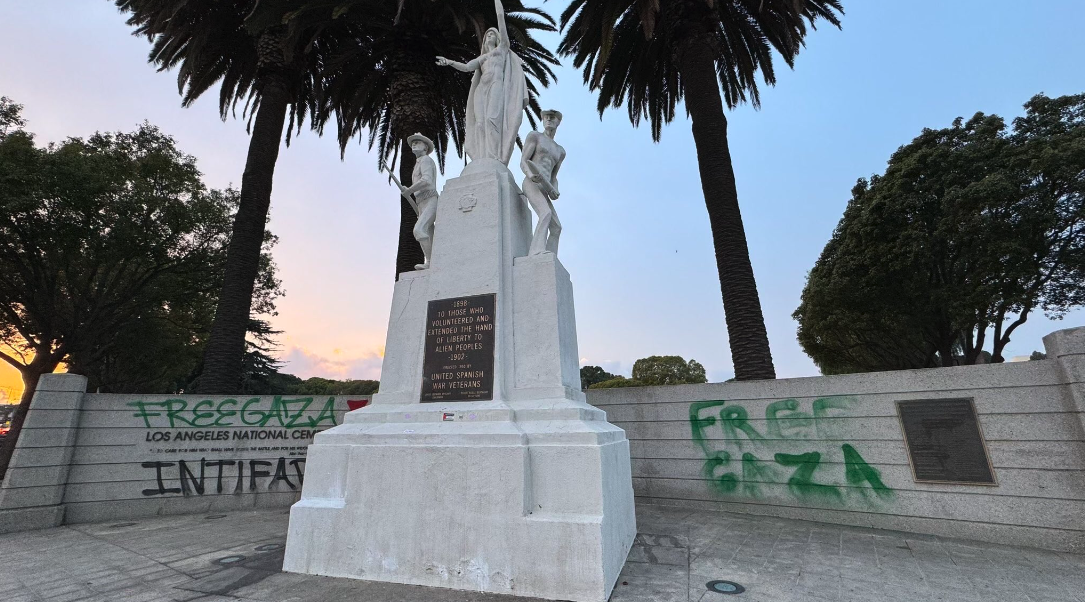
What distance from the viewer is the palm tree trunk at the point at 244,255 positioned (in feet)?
33.1

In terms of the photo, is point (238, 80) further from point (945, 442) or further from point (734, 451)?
point (945, 442)

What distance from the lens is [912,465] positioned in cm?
605

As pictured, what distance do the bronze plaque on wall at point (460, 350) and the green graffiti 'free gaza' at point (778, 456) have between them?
13.9ft

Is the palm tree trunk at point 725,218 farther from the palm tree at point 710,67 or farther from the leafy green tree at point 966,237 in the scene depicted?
the leafy green tree at point 966,237

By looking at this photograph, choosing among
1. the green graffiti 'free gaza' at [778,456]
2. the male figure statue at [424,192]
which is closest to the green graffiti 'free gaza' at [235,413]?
the male figure statue at [424,192]

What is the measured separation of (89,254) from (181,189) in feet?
10.7

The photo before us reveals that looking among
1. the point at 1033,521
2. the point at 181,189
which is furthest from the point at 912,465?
the point at 181,189

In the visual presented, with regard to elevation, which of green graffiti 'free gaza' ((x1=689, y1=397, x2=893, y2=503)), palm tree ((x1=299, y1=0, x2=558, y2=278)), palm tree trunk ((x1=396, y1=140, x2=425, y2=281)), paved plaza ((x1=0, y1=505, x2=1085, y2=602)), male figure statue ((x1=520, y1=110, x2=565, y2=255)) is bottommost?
paved plaza ((x1=0, y1=505, x2=1085, y2=602))

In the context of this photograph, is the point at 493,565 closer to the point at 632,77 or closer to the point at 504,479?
the point at 504,479

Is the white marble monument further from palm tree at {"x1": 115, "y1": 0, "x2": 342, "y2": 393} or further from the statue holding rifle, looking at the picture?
palm tree at {"x1": 115, "y1": 0, "x2": 342, "y2": 393}

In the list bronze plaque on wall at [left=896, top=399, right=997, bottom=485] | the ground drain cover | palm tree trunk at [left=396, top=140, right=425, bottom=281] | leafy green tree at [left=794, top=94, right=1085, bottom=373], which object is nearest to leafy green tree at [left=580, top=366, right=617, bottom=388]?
leafy green tree at [left=794, top=94, right=1085, bottom=373]

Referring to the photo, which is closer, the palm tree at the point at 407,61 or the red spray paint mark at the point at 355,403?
the red spray paint mark at the point at 355,403

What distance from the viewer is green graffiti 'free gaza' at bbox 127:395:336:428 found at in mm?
8305

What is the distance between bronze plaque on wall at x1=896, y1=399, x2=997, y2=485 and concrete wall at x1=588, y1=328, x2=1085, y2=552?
0.30ft
